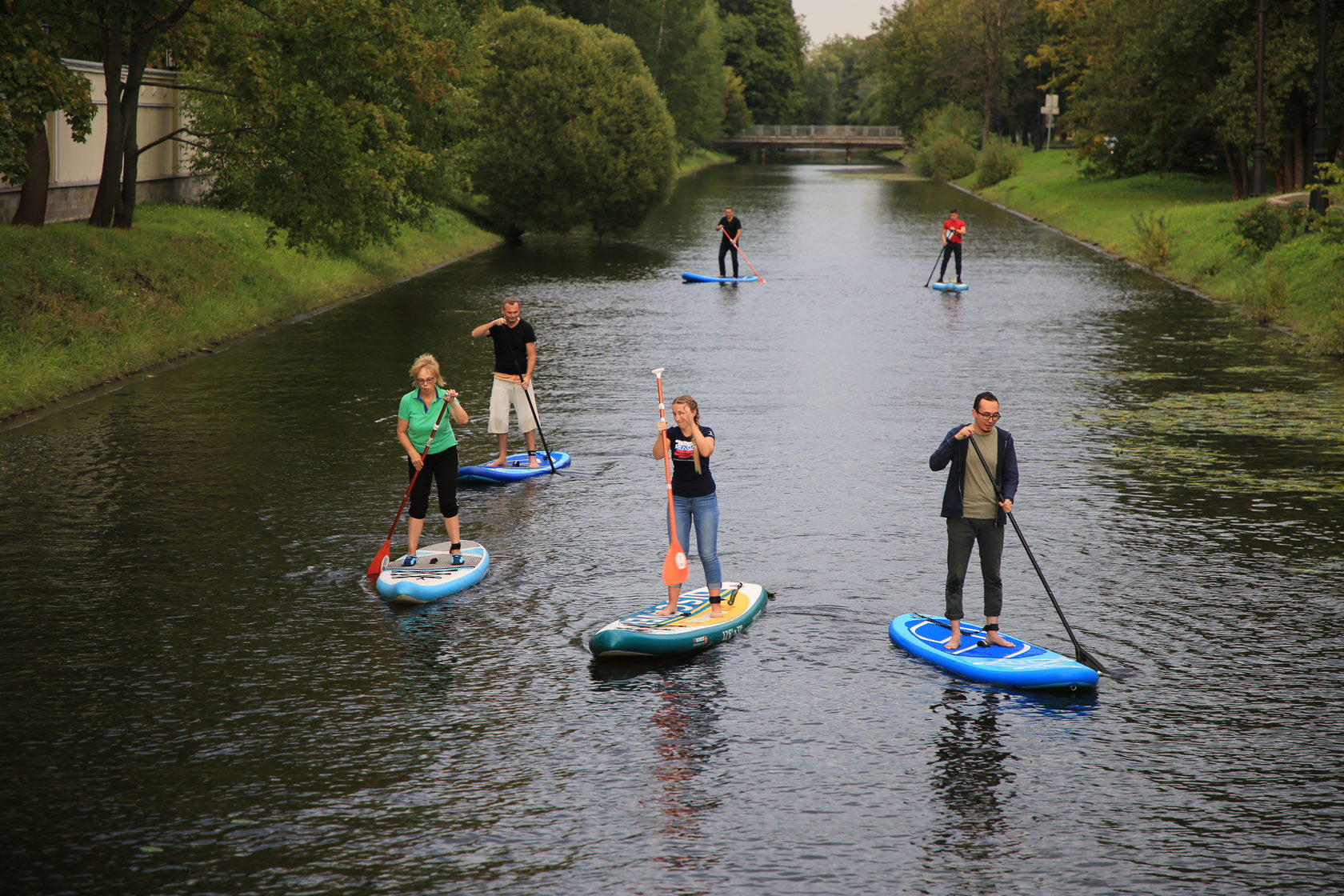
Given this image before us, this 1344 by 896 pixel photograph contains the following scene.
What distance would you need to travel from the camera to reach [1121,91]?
175 ft

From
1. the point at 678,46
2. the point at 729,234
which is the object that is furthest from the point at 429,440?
the point at 678,46

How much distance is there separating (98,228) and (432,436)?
665 inches

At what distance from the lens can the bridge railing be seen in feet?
470

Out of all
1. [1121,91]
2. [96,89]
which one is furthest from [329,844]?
[1121,91]

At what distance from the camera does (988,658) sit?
8.91m

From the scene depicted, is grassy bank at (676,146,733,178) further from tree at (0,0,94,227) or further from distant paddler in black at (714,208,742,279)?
tree at (0,0,94,227)

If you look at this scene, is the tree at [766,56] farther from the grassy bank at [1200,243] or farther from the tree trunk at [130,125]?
the tree trunk at [130,125]

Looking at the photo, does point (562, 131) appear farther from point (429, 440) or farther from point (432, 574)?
point (432, 574)

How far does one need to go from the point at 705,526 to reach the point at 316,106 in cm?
1966

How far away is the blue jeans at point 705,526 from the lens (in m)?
9.88

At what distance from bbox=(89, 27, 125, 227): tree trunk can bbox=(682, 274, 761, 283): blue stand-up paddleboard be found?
1377 cm

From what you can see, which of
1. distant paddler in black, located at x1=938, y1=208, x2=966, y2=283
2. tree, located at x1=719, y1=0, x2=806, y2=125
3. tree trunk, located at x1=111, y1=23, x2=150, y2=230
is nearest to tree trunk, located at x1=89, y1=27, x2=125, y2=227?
tree trunk, located at x1=111, y1=23, x2=150, y2=230

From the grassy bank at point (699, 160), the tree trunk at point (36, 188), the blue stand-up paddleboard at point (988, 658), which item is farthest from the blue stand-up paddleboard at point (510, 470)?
the grassy bank at point (699, 160)

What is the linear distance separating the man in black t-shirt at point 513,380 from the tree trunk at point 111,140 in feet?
45.7
